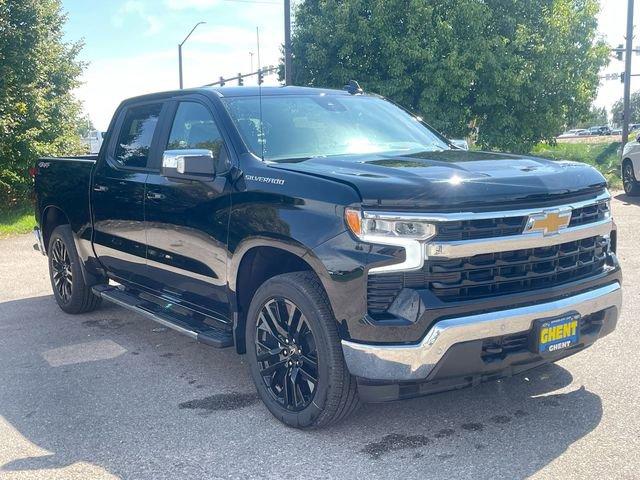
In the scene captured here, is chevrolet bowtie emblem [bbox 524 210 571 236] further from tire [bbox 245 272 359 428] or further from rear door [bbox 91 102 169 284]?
rear door [bbox 91 102 169 284]

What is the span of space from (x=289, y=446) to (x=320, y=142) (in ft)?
6.46

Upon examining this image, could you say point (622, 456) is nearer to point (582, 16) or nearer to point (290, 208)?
point (290, 208)

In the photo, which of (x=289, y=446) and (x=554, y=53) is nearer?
(x=289, y=446)

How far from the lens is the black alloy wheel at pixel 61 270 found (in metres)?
6.78

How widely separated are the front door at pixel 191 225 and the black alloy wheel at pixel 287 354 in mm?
502

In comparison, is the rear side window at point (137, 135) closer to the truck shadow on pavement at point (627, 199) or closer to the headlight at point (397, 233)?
the headlight at point (397, 233)

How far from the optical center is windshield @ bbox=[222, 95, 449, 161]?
180 inches

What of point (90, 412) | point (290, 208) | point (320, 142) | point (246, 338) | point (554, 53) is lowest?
point (90, 412)

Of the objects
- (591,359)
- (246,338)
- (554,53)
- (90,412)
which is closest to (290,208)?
(246,338)

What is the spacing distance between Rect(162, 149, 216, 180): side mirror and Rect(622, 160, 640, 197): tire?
41.7 feet

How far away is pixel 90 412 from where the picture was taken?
4348mm

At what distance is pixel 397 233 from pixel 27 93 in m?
12.1

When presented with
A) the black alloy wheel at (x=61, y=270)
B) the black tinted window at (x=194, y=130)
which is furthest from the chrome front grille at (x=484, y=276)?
the black alloy wheel at (x=61, y=270)

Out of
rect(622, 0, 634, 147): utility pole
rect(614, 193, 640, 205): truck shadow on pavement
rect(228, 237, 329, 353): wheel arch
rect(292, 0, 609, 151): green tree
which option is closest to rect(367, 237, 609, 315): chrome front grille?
rect(228, 237, 329, 353): wheel arch
